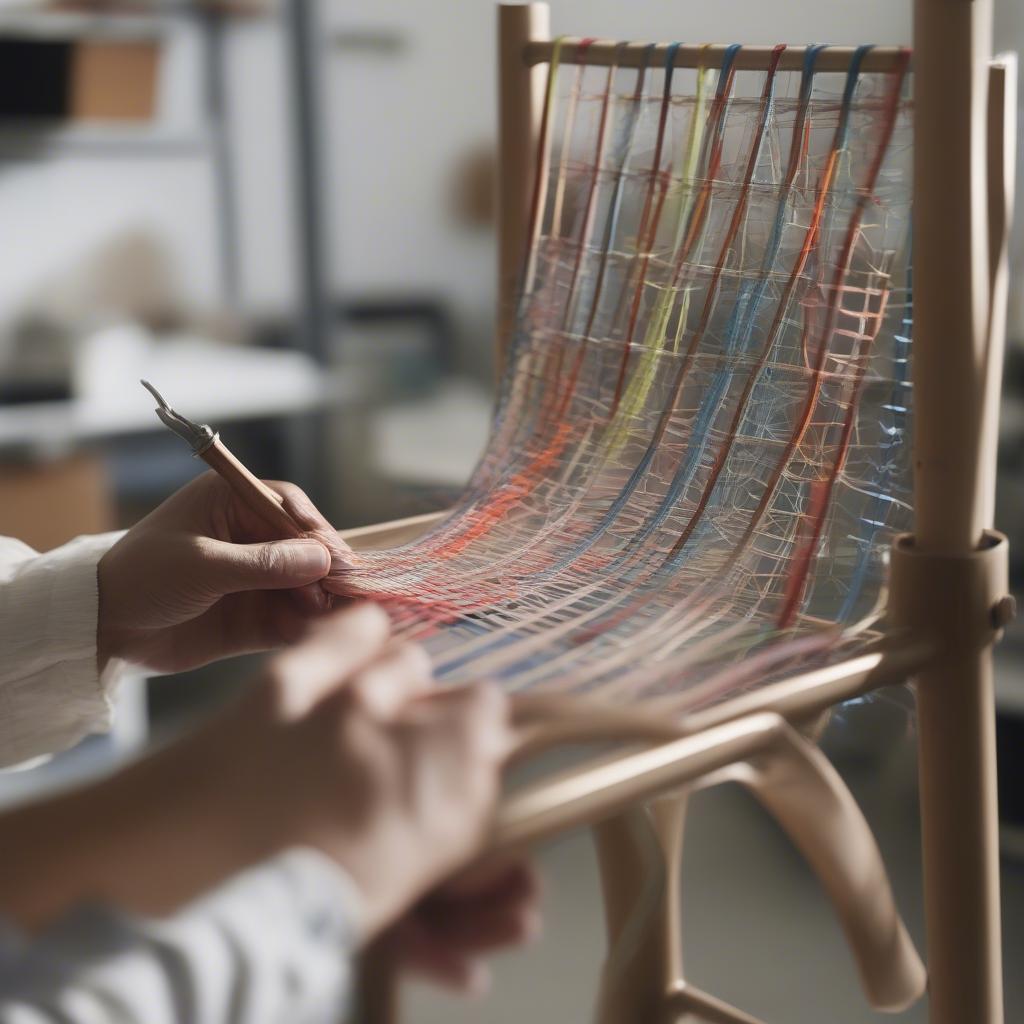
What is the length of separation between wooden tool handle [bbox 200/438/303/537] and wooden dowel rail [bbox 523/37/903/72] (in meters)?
0.33

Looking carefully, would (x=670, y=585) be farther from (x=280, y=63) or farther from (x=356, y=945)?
(x=280, y=63)

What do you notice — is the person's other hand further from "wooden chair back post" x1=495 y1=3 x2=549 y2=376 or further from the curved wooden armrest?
"wooden chair back post" x1=495 y1=3 x2=549 y2=376

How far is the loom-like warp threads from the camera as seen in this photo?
0.62 m

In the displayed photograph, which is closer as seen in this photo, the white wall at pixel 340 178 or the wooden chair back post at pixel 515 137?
the wooden chair back post at pixel 515 137

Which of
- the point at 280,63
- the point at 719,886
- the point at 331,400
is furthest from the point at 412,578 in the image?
the point at 280,63

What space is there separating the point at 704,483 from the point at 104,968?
0.45 m

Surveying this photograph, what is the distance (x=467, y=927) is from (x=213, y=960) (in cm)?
8

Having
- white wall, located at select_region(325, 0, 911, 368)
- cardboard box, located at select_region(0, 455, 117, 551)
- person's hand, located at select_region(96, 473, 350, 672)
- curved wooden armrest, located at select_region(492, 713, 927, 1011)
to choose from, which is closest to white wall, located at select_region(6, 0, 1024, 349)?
white wall, located at select_region(325, 0, 911, 368)

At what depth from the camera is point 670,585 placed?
669 millimetres

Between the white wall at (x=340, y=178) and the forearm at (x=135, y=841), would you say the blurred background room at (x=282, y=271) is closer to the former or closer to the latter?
the white wall at (x=340, y=178)

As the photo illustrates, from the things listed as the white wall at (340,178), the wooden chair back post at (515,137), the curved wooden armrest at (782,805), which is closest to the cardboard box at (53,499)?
the white wall at (340,178)

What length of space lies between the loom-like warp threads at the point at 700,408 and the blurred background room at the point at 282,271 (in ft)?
2.63

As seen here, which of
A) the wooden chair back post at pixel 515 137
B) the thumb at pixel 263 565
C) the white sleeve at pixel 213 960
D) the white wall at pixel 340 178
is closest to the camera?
the white sleeve at pixel 213 960

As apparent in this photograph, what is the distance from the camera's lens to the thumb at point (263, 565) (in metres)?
0.62
